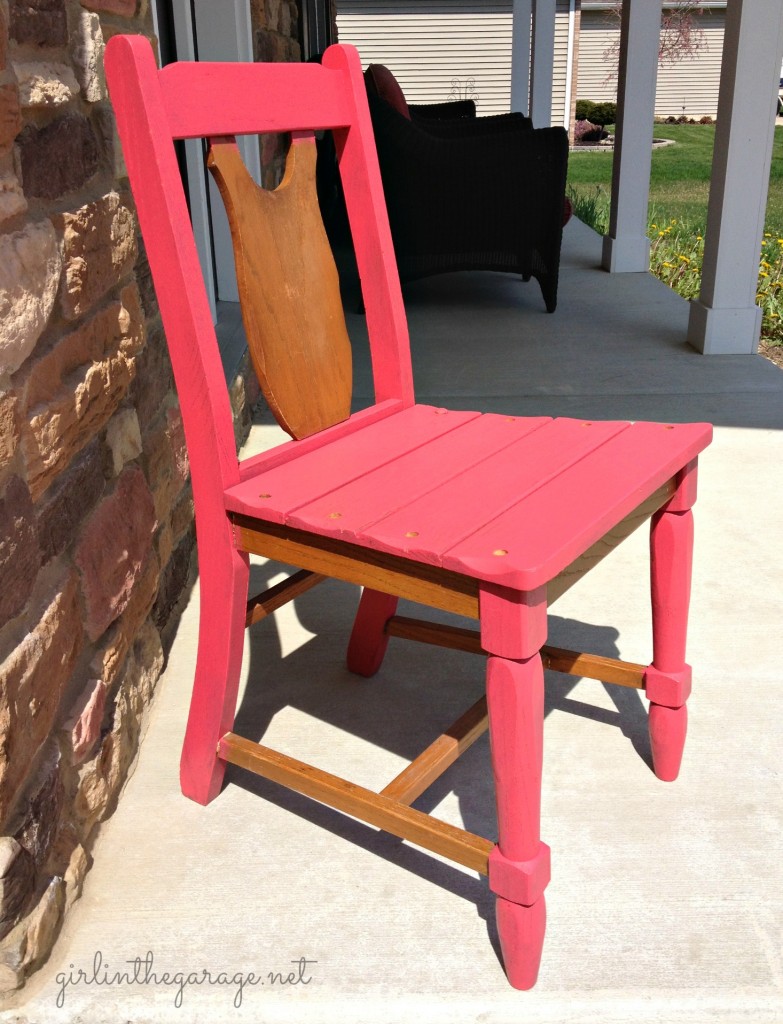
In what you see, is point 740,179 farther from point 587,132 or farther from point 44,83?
point 587,132

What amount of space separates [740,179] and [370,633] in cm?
268

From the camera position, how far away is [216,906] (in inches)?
54.3

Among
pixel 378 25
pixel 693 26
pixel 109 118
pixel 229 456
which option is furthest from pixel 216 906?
pixel 693 26

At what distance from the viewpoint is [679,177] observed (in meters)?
9.97

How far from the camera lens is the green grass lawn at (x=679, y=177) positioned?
7617mm

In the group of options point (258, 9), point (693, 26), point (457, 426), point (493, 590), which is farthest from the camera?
point (693, 26)

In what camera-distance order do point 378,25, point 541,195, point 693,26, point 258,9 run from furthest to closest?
point 693,26 < point 378,25 < point 541,195 < point 258,9

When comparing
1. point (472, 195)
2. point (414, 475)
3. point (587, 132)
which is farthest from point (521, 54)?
point (414, 475)

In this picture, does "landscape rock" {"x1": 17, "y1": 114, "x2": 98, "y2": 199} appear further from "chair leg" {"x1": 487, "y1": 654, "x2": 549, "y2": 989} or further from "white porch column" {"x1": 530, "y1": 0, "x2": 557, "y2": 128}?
"white porch column" {"x1": 530, "y1": 0, "x2": 557, "y2": 128}

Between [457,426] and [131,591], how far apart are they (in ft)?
1.99

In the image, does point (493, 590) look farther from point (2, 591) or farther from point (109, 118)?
point (109, 118)

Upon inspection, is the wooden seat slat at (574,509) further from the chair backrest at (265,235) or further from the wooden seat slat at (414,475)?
the chair backrest at (265,235)

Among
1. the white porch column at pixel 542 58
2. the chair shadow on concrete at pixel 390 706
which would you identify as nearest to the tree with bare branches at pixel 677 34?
the white porch column at pixel 542 58

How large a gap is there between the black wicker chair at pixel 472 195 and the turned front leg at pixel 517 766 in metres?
3.69
